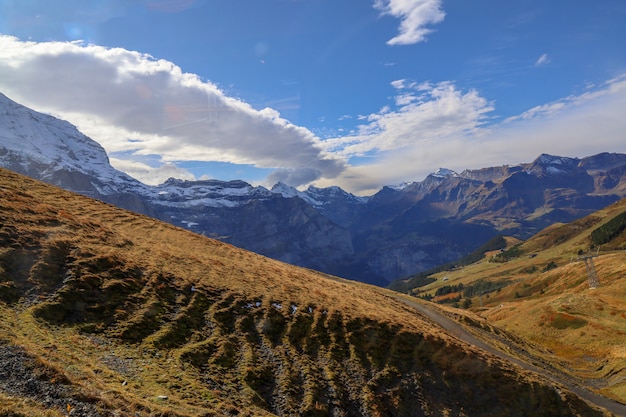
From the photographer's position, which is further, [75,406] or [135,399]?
[135,399]

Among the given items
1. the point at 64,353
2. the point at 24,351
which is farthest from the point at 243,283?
the point at 24,351

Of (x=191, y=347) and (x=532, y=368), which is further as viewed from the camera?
(x=532, y=368)

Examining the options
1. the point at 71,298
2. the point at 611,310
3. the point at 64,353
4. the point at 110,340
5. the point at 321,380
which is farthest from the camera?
the point at 611,310

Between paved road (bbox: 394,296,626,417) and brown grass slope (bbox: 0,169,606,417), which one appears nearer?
brown grass slope (bbox: 0,169,606,417)

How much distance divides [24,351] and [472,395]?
3608 centimetres

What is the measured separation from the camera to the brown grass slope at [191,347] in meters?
18.5

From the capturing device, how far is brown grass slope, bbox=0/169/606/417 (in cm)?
1850

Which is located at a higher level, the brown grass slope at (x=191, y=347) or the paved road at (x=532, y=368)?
the brown grass slope at (x=191, y=347)

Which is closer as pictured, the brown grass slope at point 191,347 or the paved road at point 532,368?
the brown grass slope at point 191,347

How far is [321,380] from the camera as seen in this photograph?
2930 cm

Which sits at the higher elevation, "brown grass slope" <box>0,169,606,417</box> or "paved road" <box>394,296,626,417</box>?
"brown grass slope" <box>0,169,606,417</box>

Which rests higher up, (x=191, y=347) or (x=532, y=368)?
(x=191, y=347)

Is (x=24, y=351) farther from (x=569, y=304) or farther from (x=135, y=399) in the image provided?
(x=569, y=304)

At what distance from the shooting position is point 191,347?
1073 inches
